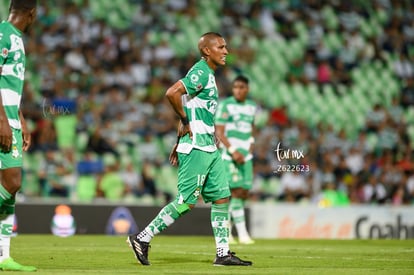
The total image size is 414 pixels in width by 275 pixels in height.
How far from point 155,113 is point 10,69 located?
1381 cm

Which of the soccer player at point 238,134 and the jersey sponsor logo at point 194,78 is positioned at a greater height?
the jersey sponsor logo at point 194,78

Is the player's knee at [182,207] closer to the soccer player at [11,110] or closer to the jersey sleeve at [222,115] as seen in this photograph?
the soccer player at [11,110]

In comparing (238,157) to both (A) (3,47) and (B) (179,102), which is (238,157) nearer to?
(B) (179,102)

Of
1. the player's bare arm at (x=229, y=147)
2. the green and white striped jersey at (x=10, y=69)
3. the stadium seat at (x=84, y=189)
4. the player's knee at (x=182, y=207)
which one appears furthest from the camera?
the stadium seat at (x=84, y=189)

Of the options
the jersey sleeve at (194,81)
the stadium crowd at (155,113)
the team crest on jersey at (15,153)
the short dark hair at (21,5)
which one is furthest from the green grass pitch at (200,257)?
the stadium crowd at (155,113)

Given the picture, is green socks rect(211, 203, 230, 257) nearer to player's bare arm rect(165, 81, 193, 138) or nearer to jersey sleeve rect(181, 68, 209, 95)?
player's bare arm rect(165, 81, 193, 138)

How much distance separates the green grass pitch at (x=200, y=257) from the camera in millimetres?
10148

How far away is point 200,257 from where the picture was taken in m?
12.3

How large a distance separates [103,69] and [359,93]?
7820 mm

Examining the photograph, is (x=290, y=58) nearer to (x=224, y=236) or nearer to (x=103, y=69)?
(x=103, y=69)

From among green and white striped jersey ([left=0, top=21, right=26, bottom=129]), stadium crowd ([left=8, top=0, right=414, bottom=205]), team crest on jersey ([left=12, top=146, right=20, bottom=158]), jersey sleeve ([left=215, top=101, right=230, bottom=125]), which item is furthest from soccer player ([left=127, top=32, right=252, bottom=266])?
stadium crowd ([left=8, top=0, right=414, bottom=205])

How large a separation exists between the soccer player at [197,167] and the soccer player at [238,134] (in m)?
5.18

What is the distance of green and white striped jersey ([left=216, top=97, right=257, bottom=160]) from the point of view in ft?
53.6

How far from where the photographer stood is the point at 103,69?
2388 cm
